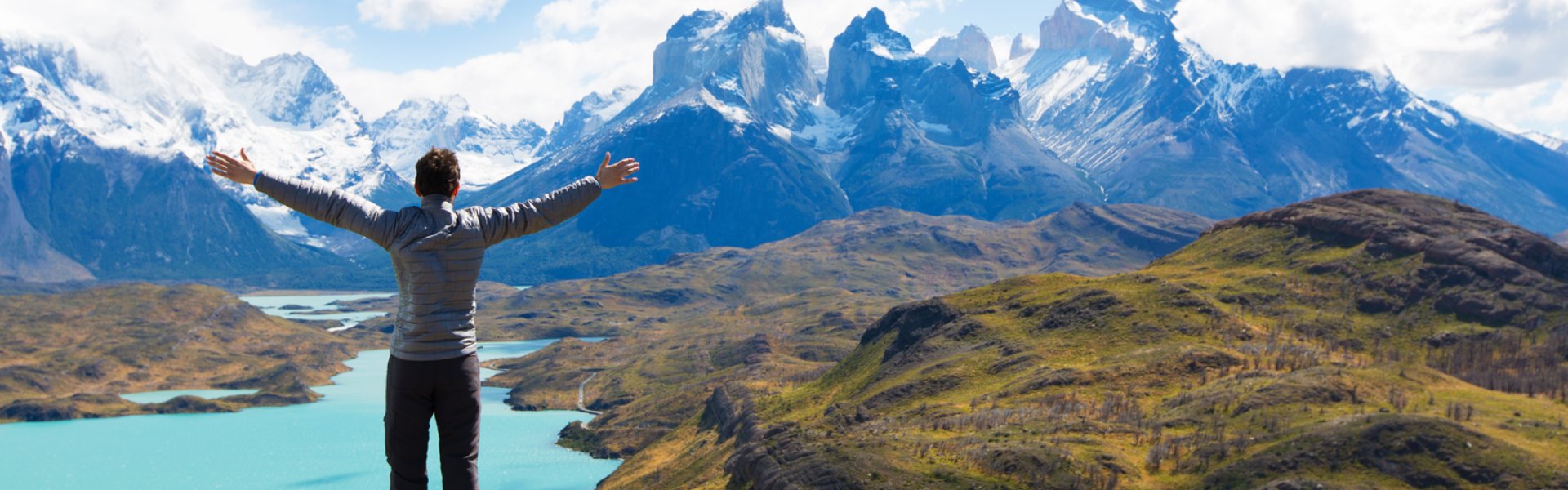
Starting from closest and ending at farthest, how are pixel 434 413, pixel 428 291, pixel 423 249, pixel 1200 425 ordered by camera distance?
pixel 423 249, pixel 428 291, pixel 434 413, pixel 1200 425

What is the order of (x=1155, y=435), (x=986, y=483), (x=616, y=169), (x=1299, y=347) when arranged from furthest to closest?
(x=1299, y=347)
(x=1155, y=435)
(x=986, y=483)
(x=616, y=169)

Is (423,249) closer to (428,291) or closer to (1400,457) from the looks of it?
(428,291)

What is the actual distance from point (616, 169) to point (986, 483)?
109432mm

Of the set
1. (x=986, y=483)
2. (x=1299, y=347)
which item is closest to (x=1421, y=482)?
(x=986, y=483)

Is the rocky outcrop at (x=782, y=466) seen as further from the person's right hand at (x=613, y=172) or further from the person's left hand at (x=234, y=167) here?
the person's left hand at (x=234, y=167)

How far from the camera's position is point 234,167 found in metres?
18.2

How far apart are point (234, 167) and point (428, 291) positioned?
10.3 ft

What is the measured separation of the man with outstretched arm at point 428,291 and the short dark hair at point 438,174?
0.01 meters

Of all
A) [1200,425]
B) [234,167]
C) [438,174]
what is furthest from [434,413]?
[1200,425]

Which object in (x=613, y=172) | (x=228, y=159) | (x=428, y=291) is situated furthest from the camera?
(x=613, y=172)

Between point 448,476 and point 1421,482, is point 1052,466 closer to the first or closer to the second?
point 1421,482

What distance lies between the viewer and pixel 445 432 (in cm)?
1833

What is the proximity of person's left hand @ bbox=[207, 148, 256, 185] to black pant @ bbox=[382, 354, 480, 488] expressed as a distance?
3.20 metres

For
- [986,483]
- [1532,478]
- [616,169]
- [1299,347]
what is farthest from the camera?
[1299,347]
